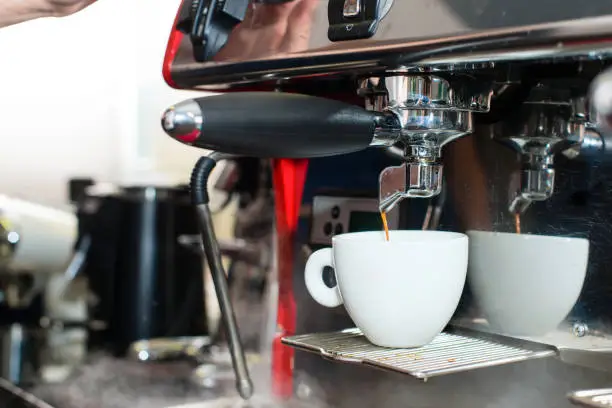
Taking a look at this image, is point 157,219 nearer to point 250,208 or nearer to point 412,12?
point 250,208

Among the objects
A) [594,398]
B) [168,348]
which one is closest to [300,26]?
[594,398]

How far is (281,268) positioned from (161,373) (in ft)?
0.73

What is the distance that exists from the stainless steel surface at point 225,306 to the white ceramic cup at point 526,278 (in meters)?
0.21

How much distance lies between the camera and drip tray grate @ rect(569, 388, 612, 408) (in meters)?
0.40

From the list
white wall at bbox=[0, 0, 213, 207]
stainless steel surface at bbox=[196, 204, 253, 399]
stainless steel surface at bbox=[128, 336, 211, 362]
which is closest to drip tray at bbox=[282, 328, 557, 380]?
stainless steel surface at bbox=[196, 204, 253, 399]

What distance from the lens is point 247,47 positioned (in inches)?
22.6

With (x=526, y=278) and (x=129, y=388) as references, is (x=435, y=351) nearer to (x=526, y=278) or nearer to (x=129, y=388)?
(x=526, y=278)

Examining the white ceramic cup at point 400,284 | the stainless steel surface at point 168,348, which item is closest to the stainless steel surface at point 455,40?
the white ceramic cup at point 400,284

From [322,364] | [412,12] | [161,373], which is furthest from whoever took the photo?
[161,373]

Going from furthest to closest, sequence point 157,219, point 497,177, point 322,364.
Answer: point 157,219, point 322,364, point 497,177

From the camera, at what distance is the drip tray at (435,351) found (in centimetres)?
45

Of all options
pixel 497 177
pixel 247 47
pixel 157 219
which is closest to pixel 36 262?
pixel 157 219

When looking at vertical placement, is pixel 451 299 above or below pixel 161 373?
above

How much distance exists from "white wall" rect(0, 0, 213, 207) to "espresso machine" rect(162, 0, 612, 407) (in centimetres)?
49
